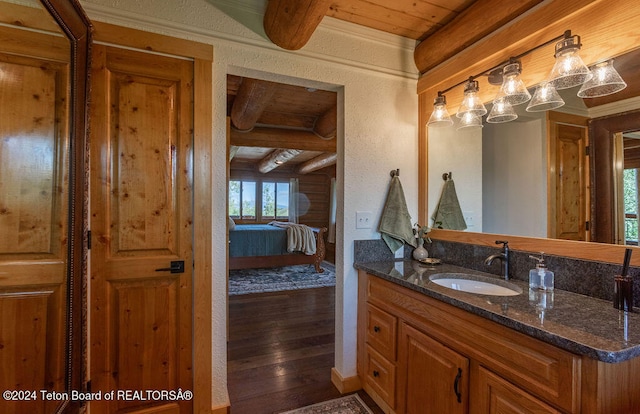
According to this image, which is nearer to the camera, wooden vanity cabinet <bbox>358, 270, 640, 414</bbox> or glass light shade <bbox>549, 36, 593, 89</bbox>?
wooden vanity cabinet <bbox>358, 270, 640, 414</bbox>

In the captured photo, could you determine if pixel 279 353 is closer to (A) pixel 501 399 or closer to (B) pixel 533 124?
(A) pixel 501 399

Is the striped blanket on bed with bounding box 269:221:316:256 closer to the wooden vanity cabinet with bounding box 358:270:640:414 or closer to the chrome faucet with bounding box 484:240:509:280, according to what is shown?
the wooden vanity cabinet with bounding box 358:270:640:414

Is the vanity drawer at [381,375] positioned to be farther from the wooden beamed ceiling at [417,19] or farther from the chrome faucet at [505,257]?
the wooden beamed ceiling at [417,19]

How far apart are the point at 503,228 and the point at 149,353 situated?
84.2 inches

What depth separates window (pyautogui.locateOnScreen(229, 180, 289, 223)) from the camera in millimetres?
8555

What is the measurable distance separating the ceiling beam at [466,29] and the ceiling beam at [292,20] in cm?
93

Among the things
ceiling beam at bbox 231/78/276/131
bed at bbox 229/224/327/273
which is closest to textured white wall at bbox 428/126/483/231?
ceiling beam at bbox 231/78/276/131

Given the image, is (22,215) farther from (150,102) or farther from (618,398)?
(618,398)

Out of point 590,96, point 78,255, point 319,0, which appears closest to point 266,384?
point 78,255

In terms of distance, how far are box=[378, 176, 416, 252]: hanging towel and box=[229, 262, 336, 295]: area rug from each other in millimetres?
2703

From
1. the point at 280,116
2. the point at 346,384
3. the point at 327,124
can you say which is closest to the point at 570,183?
the point at 346,384

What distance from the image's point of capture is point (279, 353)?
8.29 ft

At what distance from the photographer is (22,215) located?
118 centimetres

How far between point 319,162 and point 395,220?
490 cm
